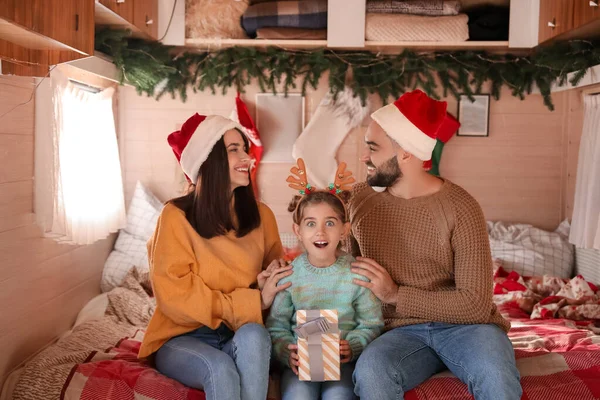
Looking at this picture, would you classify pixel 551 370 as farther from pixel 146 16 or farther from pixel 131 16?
pixel 146 16

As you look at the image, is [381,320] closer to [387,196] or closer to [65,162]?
[387,196]

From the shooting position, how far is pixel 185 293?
2289 millimetres

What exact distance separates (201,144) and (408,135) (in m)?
0.74

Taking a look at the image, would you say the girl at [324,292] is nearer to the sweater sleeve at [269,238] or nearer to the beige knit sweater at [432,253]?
the beige knit sweater at [432,253]

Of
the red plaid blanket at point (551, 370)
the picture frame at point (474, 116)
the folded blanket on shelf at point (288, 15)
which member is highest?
the folded blanket on shelf at point (288, 15)

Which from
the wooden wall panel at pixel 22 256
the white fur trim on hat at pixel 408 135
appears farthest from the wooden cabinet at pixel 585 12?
the wooden wall panel at pixel 22 256

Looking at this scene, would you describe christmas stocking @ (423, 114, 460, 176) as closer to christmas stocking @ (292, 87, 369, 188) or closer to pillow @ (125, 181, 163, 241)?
christmas stocking @ (292, 87, 369, 188)

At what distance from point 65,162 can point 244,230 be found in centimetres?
108

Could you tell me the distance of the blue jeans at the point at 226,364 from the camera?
2098mm

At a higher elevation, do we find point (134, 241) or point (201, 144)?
point (201, 144)

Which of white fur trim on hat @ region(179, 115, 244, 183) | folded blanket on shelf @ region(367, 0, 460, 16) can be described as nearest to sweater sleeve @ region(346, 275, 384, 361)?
white fur trim on hat @ region(179, 115, 244, 183)

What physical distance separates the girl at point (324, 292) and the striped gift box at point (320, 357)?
11 centimetres

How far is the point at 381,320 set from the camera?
2312 millimetres

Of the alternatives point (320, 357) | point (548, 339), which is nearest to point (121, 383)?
point (320, 357)
